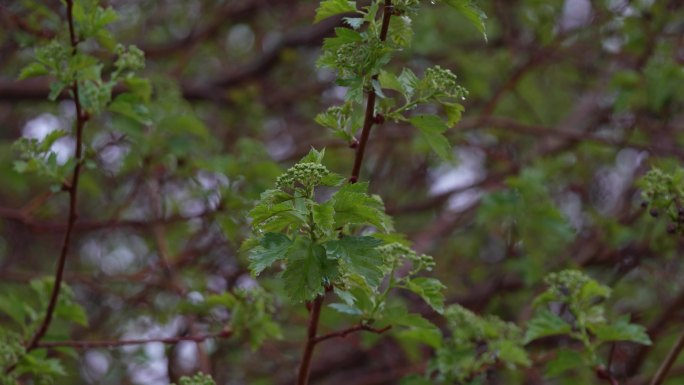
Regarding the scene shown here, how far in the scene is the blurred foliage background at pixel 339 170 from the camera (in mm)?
3895

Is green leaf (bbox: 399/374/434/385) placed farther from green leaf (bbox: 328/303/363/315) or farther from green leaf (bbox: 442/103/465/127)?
green leaf (bbox: 442/103/465/127)

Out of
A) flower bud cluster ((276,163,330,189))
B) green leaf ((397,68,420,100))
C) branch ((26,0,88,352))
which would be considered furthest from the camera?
branch ((26,0,88,352))

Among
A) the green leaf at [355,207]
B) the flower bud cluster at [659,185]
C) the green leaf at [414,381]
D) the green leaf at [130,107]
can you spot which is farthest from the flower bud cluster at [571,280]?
the green leaf at [130,107]

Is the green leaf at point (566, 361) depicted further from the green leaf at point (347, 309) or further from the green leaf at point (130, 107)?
the green leaf at point (130, 107)

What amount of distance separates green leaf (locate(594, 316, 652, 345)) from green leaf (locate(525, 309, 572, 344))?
10 centimetres

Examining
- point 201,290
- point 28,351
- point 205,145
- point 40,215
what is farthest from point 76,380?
point 28,351

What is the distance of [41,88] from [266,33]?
2.51 meters

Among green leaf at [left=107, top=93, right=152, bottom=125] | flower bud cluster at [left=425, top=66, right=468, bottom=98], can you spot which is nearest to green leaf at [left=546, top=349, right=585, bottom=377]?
flower bud cluster at [left=425, top=66, right=468, bottom=98]

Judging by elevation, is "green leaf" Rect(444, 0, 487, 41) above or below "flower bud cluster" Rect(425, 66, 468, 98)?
above

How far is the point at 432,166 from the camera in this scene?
5.23m

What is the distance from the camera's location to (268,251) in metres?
1.77

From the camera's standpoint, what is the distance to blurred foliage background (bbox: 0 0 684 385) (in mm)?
3895

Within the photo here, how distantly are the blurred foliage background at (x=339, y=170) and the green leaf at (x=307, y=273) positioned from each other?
1180 millimetres

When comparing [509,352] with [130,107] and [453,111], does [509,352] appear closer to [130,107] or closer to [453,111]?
[453,111]
